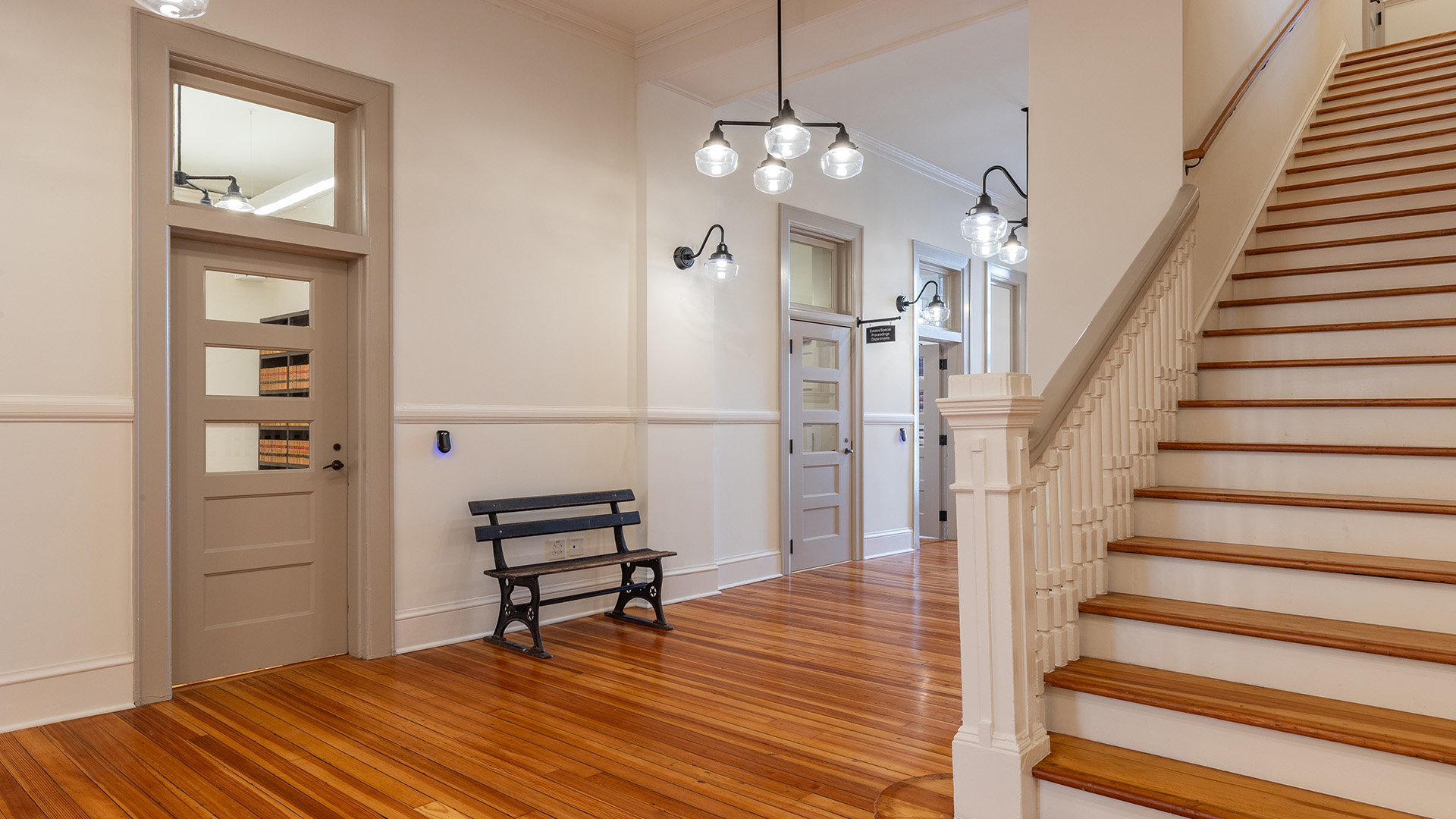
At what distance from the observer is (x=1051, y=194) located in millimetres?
3623

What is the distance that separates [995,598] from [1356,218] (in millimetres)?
3189

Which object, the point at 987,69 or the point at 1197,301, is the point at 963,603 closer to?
the point at 1197,301

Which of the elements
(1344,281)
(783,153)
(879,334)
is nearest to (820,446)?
(879,334)

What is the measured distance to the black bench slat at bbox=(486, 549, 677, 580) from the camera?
442cm

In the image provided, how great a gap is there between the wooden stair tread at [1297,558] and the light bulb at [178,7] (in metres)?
3.24

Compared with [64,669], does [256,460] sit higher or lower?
higher

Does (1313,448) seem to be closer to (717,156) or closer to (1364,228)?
(1364,228)

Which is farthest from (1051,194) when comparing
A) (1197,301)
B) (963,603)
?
(963,603)

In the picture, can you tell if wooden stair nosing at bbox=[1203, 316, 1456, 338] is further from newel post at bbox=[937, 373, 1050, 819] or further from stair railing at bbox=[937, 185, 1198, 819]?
newel post at bbox=[937, 373, 1050, 819]

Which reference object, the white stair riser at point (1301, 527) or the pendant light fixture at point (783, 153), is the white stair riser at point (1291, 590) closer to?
the white stair riser at point (1301, 527)

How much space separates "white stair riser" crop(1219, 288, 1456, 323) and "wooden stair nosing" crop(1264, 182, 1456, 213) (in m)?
0.77

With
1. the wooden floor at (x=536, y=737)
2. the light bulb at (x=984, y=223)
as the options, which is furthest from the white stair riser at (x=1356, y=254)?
the wooden floor at (x=536, y=737)

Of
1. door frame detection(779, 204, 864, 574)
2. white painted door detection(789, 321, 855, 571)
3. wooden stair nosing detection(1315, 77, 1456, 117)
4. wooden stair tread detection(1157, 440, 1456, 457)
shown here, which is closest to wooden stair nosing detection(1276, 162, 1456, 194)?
wooden stair nosing detection(1315, 77, 1456, 117)

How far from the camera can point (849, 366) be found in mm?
7340
